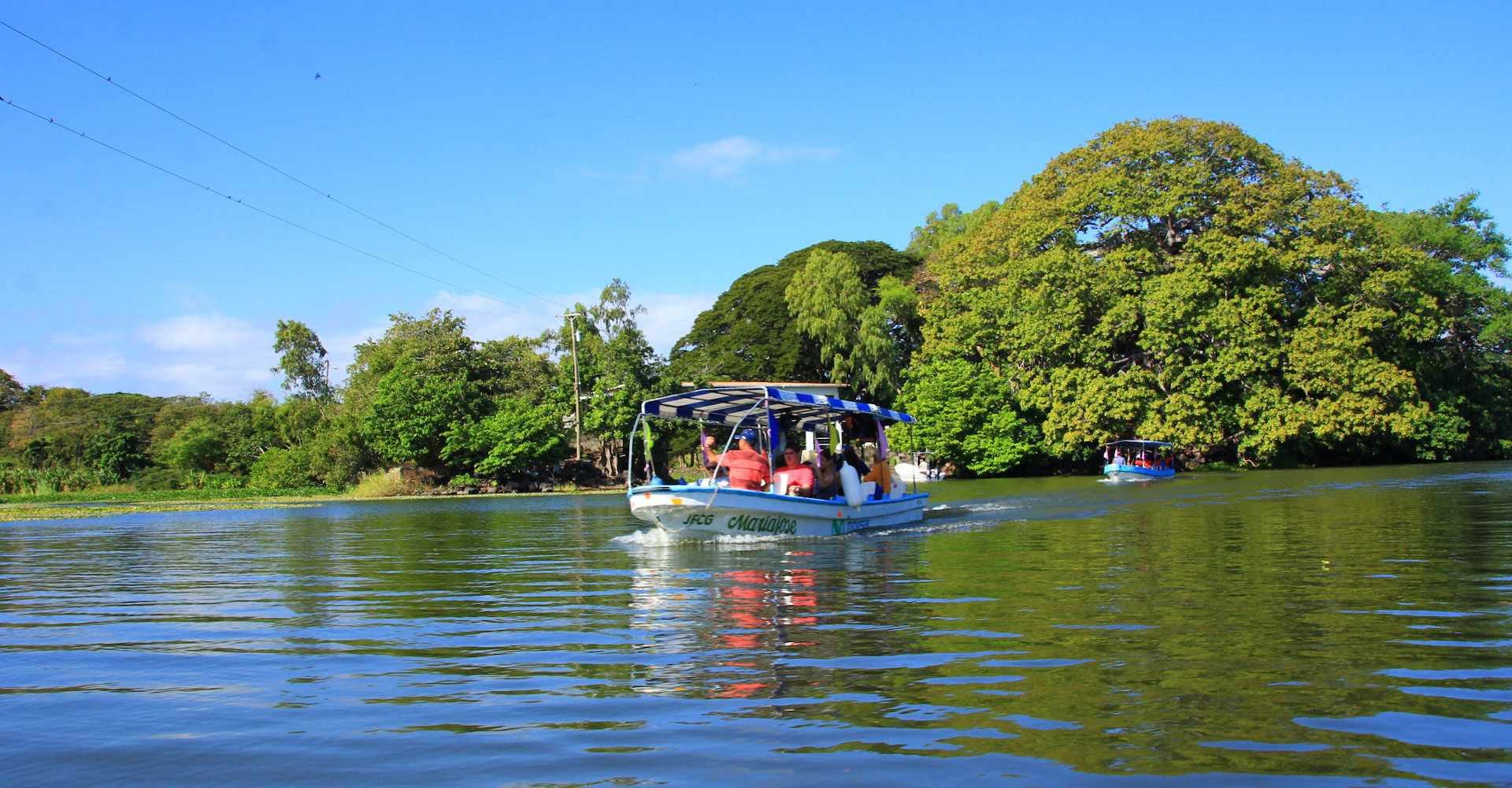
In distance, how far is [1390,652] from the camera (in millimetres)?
6086

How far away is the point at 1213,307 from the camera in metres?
41.9

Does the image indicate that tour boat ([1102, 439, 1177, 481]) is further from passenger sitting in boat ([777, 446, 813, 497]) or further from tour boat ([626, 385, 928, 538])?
passenger sitting in boat ([777, 446, 813, 497])

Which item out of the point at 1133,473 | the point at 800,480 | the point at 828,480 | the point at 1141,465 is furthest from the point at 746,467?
the point at 1141,465

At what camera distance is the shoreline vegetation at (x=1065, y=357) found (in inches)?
1650

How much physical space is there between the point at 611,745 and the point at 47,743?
280cm

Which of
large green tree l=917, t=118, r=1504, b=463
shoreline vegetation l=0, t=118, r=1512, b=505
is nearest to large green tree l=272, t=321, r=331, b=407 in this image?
Result: shoreline vegetation l=0, t=118, r=1512, b=505

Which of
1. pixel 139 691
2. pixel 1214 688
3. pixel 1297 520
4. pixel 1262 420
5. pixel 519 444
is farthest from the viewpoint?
pixel 519 444

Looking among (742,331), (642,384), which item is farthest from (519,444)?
(742,331)

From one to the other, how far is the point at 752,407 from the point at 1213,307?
30949 millimetres

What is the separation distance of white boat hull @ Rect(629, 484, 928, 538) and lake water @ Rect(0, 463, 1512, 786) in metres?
1.10

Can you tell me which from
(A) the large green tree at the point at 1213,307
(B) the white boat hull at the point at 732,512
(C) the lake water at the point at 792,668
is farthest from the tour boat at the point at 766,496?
(A) the large green tree at the point at 1213,307

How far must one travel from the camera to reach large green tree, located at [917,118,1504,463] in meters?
41.3

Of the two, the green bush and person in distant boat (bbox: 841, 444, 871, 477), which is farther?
the green bush

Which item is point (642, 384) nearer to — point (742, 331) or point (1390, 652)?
point (742, 331)
